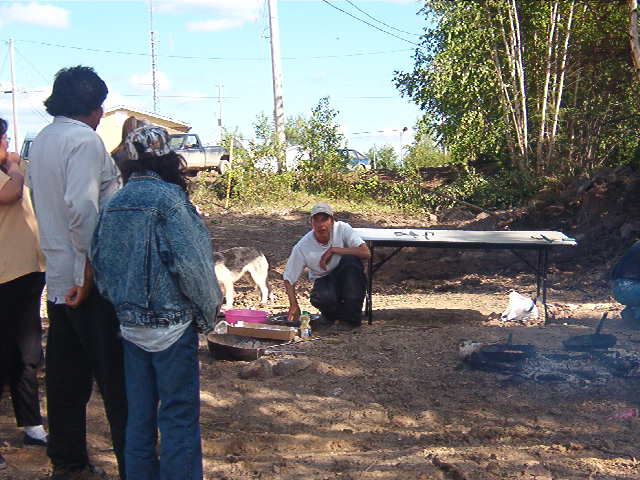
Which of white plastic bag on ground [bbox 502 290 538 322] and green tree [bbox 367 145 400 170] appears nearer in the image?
white plastic bag on ground [bbox 502 290 538 322]

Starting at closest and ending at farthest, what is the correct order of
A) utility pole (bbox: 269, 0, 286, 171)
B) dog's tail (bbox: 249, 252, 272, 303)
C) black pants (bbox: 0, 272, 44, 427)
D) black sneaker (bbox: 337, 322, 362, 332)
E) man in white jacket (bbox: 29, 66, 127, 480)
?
man in white jacket (bbox: 29, 66, 127, 480)
black pants (bbox: 0, 272, 44, 427)
black sneaker (bbox: 337, 322, 362, 332)
dog's tail (bbox: 249, 252, 272, 303)
utility pole (bbox: 269, 0, 286, 171)

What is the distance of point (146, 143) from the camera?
10.8 feet

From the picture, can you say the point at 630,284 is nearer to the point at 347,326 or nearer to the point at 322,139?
the point at 347,326

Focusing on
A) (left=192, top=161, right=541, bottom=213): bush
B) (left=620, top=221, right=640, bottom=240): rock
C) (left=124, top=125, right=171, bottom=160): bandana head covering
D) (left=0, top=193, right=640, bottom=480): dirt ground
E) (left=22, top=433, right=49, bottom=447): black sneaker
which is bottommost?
(left=0, top=193, right=640, bottom=480): dirt ground

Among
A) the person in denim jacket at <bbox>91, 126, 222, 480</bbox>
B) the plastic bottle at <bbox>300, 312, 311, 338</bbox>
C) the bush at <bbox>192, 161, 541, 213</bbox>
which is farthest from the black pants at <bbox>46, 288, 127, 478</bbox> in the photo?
the bush at <bbox>192, 161, 541, 213</bbox>

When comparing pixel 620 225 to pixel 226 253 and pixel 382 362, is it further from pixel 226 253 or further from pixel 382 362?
pixel 382 362

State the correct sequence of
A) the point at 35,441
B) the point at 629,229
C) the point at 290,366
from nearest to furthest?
the point at 35,441 → the point at 290,366 → the point at 629,229

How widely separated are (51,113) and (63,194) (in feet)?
1.29

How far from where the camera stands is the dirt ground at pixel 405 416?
4.15m

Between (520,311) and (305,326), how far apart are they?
2323mm

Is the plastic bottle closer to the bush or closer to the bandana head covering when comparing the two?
the bandana head covering

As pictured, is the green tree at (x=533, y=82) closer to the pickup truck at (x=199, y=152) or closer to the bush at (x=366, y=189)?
the bush at (x=366, y=189)

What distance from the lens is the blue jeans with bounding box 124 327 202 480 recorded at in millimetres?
3246

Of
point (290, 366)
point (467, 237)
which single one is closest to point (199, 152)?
point (467, 237)
